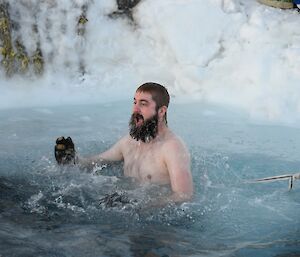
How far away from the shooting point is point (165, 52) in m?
8.28

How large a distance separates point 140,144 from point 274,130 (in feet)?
7.34

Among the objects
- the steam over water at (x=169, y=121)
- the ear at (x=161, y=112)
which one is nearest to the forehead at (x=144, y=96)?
the ear at (x=161, y=112)

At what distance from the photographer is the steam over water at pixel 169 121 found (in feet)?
→ 13.8

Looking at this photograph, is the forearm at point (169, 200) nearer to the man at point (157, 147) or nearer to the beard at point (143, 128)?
the man at point (157, 147)

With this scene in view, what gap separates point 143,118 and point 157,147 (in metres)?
0.26

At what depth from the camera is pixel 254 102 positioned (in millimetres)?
7328

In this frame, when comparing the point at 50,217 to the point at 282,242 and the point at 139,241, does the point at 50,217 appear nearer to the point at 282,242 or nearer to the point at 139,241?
the point at 139,241

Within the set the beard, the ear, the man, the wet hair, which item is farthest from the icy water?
the wet hair

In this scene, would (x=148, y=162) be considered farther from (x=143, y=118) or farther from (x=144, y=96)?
(x=144, y=96)

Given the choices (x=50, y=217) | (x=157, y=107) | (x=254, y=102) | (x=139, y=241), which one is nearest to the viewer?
(x=139, y=241)

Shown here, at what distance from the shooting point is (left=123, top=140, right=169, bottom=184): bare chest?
4.89 meters

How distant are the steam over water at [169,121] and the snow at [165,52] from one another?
0.02 metres

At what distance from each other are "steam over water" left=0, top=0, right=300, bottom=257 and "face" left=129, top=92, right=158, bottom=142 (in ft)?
1.31

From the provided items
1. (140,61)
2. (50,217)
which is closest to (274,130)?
(140,61)
